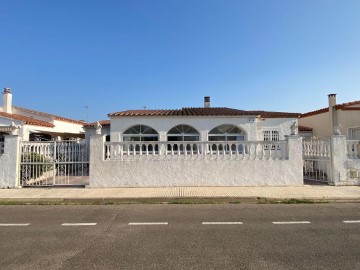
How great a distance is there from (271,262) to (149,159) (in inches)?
246

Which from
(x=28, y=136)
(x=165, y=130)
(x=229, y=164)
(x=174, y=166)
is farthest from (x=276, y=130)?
(x=28, y=136)

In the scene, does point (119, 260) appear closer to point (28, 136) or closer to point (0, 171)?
point (0, 171)

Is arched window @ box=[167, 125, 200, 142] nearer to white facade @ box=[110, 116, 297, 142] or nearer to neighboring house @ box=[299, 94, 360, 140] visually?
white facade @ box=[110, 116, 297, 142]

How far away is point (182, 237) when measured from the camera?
451 centimetres

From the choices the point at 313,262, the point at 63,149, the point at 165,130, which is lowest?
the point at 313,262

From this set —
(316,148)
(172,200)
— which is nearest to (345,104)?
(316,148)

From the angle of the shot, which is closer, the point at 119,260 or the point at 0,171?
the point at 119,260

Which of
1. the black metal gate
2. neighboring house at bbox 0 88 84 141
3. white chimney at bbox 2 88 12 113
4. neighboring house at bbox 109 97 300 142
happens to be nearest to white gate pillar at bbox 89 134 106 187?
the black metal gate

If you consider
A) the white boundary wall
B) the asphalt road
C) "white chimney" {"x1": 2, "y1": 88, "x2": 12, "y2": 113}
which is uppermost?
"white chimney" {"x1": 2, "y1": 88, "x2": 12, "y2": 113}

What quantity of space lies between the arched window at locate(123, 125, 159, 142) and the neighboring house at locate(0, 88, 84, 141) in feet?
11.5

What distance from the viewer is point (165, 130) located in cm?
1568

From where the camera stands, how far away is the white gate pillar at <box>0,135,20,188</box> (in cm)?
924

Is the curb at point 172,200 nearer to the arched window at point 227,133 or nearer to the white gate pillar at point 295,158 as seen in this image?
the white gate pillar at point 295,158

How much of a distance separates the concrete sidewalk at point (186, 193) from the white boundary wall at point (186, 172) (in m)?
0.37
